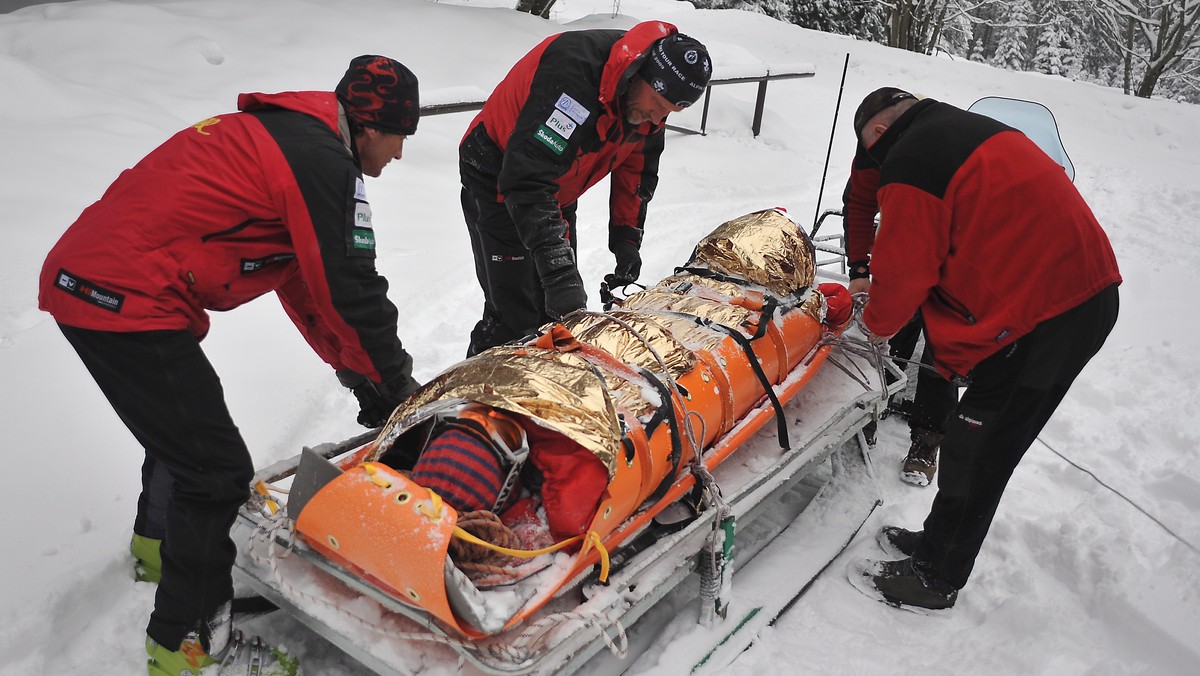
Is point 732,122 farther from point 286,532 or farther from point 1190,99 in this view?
point 1190,99

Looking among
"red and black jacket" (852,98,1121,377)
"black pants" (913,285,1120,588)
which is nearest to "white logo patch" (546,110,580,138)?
"red and black jacket" (852,98,1121,377)

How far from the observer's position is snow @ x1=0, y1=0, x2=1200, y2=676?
2465mm

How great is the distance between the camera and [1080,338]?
2287 mm

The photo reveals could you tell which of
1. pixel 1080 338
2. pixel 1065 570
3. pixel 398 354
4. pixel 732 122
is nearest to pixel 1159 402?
pixel 1065 570

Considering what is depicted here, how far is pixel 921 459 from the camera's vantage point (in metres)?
3.42

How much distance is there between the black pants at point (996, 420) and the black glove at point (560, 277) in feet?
4.60

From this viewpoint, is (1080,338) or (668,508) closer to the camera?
(1080,338)

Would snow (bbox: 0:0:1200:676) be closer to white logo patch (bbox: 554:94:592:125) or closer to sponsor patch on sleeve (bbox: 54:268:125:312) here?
sponsor patch on sleeve (bbox: 54:268:125:312)

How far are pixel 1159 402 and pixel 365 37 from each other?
25.4 ft

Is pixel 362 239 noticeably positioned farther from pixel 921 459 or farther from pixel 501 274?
pixel 921 459

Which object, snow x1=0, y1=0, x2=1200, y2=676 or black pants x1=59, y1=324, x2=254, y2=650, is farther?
snow x1=0, y1=0, x2=1200, y2=676

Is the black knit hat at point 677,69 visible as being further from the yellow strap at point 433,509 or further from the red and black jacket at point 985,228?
the yellow strap at point 433,509

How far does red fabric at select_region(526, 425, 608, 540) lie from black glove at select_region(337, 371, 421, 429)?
512mm

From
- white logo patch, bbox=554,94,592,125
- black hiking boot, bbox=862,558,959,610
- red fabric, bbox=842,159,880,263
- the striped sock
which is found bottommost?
black hiking boot, bbox=862,558,959,610
